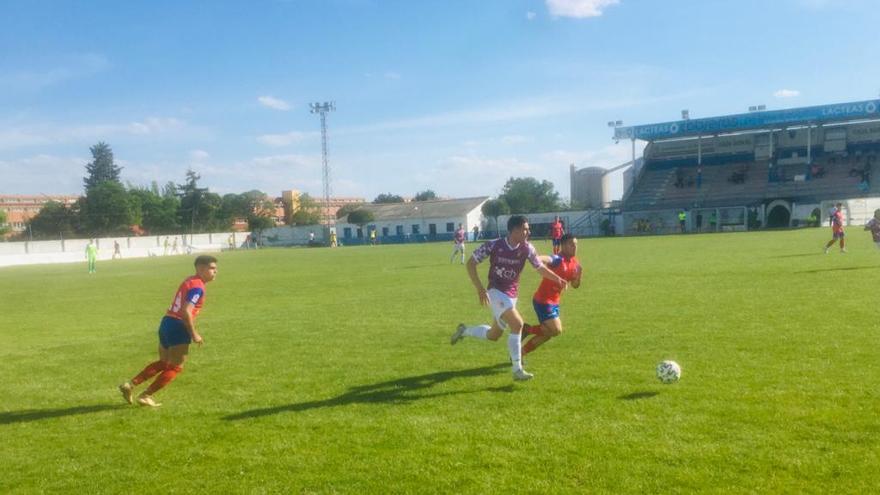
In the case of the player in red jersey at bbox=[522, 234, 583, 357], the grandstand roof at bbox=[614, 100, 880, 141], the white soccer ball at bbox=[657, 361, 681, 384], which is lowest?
the white soccer ball at bbox=[657, 361, 681, 384]

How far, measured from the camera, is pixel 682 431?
5879mm

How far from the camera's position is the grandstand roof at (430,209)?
8806 cm

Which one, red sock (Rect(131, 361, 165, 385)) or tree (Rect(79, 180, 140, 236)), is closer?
red sock (Rect(131, 361, 165, 385))

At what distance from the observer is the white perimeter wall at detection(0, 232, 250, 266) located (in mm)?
55562

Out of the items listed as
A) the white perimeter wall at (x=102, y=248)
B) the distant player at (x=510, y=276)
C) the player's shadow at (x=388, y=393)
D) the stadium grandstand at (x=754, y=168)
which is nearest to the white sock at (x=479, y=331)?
the distant player at (x=510, y=276)

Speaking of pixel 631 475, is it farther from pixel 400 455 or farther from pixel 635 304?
pixel 635 304

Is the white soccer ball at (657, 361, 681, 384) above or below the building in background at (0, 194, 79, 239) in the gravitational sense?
below

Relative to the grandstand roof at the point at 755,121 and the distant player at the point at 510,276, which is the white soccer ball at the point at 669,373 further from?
the grandstand roof at the point at 755,121

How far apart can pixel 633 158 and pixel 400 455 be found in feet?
229

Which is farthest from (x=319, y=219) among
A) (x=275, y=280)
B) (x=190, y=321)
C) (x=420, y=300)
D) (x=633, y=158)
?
(x=190, y=321)

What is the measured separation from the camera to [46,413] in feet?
24.8

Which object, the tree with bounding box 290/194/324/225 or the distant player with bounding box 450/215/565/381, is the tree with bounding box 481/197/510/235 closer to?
the tree with bounding box 290/194/324/225

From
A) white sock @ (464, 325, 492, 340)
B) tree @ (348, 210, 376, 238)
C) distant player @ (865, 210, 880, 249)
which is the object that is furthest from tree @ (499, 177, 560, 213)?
white sock @ (464, 325, 492, 340)

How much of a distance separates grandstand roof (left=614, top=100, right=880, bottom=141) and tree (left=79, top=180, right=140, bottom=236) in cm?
5988
